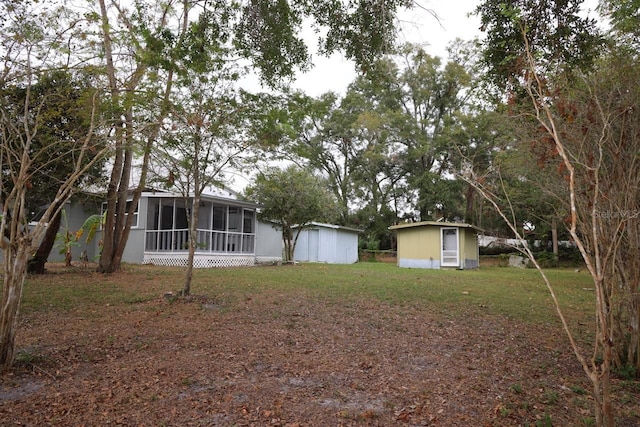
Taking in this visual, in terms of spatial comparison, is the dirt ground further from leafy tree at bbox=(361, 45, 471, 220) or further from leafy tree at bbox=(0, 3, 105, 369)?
leafy tree at bbox=(361, 45, 471, 220)

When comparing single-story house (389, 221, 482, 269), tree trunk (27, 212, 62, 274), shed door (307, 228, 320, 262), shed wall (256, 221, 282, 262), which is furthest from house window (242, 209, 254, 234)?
tree trunk (27, 212, 62, 274)

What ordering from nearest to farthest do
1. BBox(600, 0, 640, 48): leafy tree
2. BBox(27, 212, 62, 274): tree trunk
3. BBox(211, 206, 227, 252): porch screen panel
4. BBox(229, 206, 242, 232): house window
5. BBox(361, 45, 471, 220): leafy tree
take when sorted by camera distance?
BBox(600, 0, 640, 48): leafy tree < BBox(27, 212, 62, 274): tree trunk < BBox(211, 206, 227, 252): porch screen panel < BBox(229, 206, 242, 232): house window < BBox(361, 45, 471, 220): leafy tree

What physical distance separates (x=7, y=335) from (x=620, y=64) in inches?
295

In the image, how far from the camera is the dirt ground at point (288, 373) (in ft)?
11.0

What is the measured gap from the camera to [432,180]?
29844 mm

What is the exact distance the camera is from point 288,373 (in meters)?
4.31

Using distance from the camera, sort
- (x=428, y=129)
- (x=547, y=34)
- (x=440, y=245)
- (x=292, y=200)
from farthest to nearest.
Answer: (x=428, y=129), (x=440, y=245), (x=292, y=200), (x=547, y=34)

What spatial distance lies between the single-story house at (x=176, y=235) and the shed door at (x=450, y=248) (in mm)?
9120

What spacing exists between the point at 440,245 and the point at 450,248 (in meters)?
0.49

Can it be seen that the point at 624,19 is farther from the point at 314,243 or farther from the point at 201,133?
the point at 314,243

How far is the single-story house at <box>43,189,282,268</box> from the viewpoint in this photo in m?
16.4

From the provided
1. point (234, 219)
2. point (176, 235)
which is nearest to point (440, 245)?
point (234, 219)

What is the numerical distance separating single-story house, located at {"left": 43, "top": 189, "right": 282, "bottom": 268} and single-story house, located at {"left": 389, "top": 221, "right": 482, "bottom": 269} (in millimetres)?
7913

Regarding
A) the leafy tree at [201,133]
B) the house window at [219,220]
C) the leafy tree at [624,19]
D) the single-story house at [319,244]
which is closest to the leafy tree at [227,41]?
the leafy tree at [201,133]
